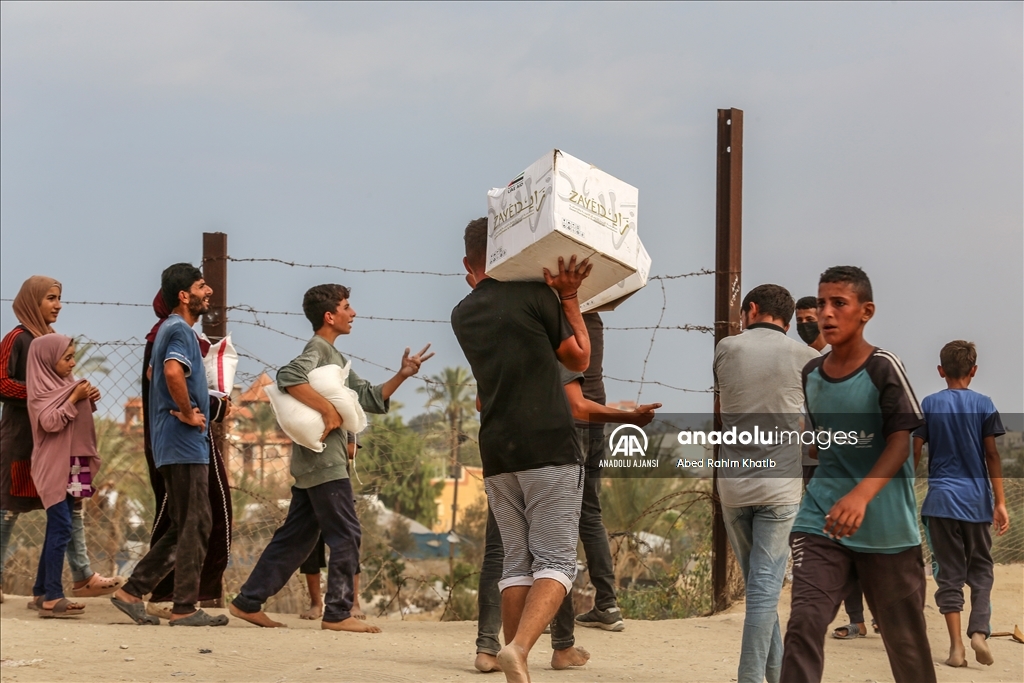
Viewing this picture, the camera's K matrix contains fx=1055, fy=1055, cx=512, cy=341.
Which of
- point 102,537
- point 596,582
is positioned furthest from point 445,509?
point 596,582

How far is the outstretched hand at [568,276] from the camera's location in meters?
4.04

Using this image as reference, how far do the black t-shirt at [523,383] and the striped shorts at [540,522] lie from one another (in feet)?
0.17

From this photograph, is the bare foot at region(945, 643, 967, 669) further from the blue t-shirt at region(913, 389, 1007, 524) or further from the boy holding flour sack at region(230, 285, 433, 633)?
the boy holding flour sack at region(230, 285, 433, 633)

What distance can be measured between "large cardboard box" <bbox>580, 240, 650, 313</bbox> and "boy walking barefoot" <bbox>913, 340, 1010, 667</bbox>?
1.92 m

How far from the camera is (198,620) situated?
20.4 feet

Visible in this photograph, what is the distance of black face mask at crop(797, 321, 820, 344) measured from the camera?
6477 millimetres

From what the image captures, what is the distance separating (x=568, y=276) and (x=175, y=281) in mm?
3277

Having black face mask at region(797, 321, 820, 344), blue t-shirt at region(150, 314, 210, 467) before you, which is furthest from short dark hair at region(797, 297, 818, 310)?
blue t-shirt at region(150, 314, 210, 467)

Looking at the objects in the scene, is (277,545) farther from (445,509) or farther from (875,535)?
(445,509)

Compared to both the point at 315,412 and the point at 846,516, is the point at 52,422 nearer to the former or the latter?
the point at 315,412

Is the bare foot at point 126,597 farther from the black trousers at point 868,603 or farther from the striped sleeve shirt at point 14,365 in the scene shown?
the black trousers at point 868,603

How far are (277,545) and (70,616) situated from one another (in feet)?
4.74

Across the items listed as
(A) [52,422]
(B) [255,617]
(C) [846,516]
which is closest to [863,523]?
(C) [846,516]

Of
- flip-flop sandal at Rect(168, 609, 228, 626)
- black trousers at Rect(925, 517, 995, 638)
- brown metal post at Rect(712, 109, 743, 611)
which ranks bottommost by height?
flip-flop sandal at Rect(168, 609, 228, 626)
